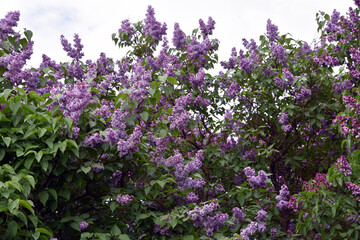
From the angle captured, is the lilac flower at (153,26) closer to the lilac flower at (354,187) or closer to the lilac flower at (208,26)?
the lilac flower at (208,26)

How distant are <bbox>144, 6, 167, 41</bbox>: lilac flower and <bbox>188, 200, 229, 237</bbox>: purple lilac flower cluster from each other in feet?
10.6

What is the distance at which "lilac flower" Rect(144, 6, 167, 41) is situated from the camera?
257 inches

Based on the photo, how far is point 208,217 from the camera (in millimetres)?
4086

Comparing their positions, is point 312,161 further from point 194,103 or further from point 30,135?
point 30,135

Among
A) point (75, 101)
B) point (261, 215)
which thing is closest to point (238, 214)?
point (261, 215)

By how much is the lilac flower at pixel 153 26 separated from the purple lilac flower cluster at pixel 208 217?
127 inches

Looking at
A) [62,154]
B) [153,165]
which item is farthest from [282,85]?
[62,154]

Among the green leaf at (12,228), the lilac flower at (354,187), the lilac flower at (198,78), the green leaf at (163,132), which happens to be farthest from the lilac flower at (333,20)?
the green leaf at (12,228)

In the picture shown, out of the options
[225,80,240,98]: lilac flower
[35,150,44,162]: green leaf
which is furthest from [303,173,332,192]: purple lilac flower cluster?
[35,150,44,162]: green leaf

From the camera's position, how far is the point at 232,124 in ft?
21.7

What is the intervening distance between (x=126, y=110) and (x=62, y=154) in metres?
0.73

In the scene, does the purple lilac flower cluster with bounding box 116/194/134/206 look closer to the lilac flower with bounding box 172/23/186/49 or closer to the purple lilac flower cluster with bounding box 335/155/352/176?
the purple lilac flower cluster with bounding box 335/155/352/176

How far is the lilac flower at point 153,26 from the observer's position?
654cm

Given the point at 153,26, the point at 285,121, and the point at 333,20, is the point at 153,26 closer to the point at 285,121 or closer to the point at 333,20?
the point at 285,121
